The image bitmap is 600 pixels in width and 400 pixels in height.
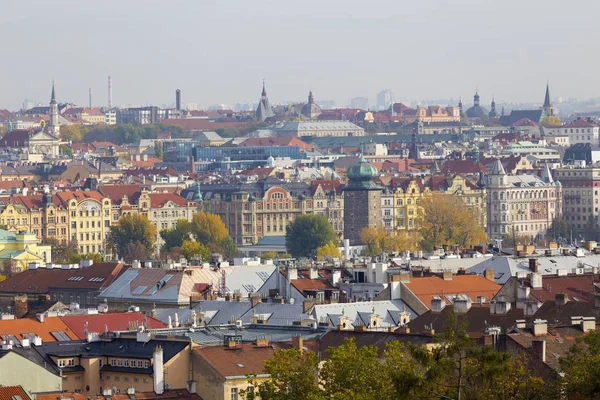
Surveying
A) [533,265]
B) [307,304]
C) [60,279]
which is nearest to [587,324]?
[307,304]

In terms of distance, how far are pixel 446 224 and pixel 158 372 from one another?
91735mm

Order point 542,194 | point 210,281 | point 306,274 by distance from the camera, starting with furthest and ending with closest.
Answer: point 542,194, point 210,281, point 306,274

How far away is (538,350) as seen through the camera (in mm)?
43188

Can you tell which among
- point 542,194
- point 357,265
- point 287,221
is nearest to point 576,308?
point 357,265

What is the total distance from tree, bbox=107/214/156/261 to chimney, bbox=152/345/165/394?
8370 centimetres

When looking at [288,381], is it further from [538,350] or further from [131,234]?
[131,234]

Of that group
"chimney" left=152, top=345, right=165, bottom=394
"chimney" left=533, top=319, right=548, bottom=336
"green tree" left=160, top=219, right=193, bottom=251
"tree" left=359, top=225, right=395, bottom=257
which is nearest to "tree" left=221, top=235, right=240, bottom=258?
"green tree" left=160, top=219, right=193, bottom=251

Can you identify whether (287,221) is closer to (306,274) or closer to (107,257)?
(107,257)

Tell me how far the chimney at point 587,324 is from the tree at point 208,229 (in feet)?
279

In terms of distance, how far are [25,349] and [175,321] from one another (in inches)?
413

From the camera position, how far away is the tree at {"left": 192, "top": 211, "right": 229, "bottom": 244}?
438 feet

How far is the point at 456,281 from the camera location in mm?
66125

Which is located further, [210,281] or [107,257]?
[107,257]

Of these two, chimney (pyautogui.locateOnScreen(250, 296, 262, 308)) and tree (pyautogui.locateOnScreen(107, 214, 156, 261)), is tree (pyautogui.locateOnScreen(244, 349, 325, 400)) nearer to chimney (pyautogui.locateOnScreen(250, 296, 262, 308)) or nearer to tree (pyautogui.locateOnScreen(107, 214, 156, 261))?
chimney (pyautogui.locateOnScreen(250, 296, 262, 308))
